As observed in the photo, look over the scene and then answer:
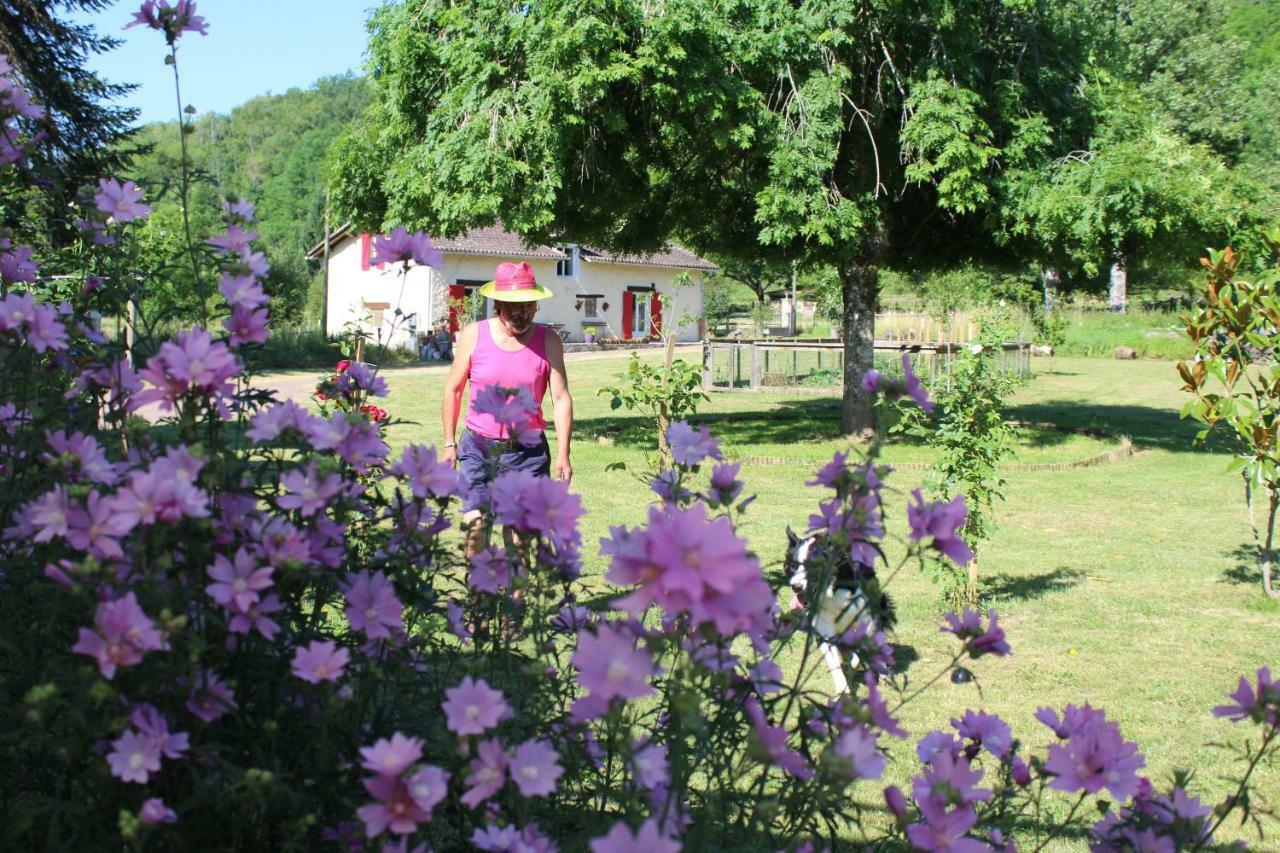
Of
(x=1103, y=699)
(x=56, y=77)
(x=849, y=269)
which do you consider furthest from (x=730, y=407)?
(x=1103, y=699)

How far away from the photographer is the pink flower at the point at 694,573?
3.36 ft

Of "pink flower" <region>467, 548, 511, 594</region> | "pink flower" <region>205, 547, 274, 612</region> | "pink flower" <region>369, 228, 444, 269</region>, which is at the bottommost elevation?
"pink flower" <region>467, 548, 511, 594</region>

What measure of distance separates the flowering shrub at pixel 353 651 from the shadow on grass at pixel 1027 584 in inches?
199

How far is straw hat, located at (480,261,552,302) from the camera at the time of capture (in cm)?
483

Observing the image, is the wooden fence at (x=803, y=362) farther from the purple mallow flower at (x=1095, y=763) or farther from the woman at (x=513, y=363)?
the purple mallow flower at (x=1095, y=763)

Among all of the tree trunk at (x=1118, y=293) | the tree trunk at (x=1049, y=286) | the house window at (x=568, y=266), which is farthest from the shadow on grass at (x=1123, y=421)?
the tree trunk at (x=1118, y=293)

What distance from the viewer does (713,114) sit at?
11156mm

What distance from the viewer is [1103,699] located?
484cm

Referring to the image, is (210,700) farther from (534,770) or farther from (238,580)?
(534,770)

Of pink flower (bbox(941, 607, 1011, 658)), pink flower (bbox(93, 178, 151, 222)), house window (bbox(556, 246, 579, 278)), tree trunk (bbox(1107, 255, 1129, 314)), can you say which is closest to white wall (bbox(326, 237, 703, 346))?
house window (bbox(556, 246, 579, 278))

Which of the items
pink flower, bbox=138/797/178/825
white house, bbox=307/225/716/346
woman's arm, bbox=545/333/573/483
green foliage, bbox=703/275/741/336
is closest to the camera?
pink flower, bbox=138/797/178/825

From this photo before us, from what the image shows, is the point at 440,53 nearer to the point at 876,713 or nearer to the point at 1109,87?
the point at 1109,87

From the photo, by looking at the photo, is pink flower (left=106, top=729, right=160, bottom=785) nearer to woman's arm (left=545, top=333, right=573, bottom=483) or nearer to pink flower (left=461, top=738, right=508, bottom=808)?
pink flower (left=461, top=738, right=508, bottom=808)

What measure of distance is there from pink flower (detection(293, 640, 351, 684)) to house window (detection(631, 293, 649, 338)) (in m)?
41.8
